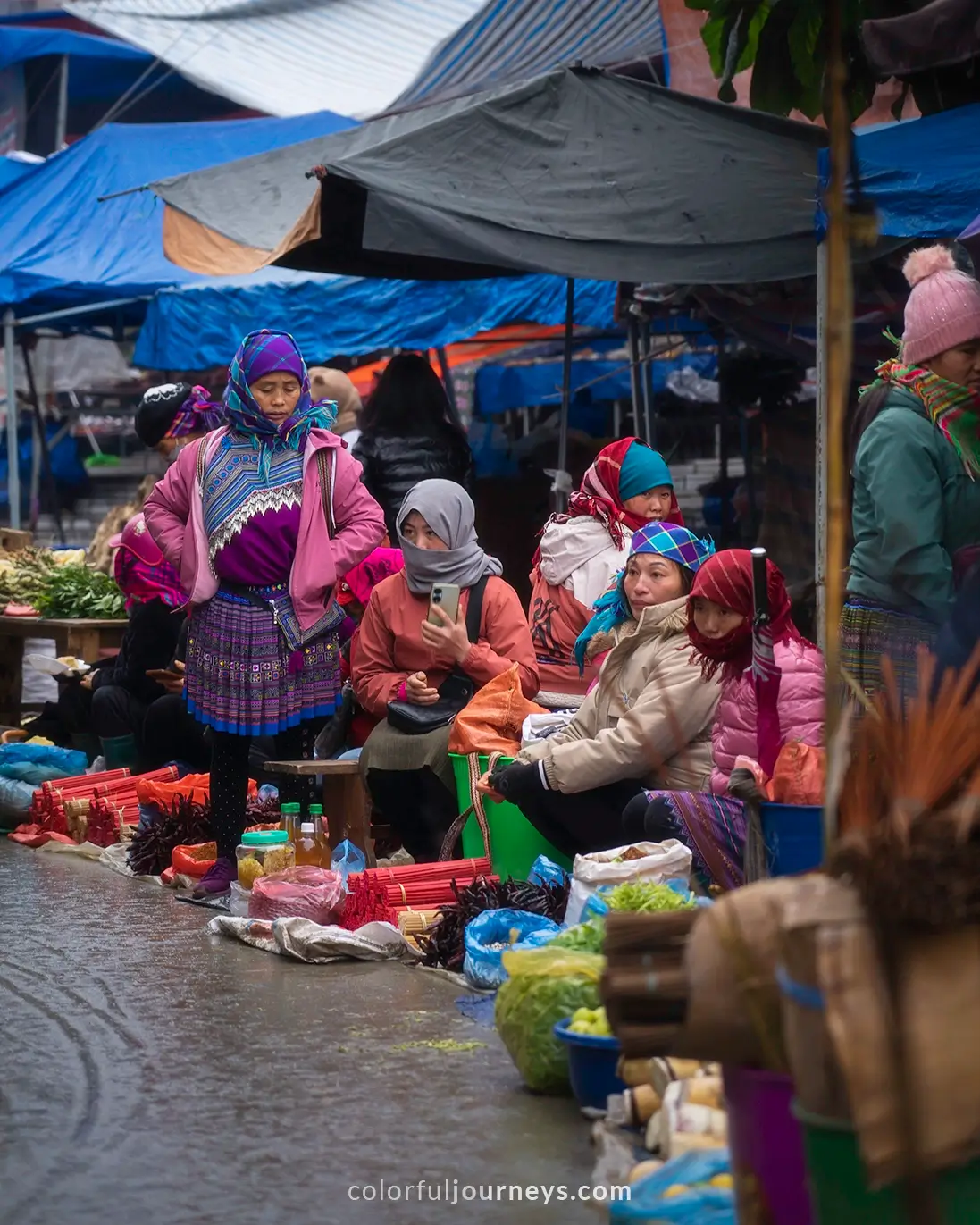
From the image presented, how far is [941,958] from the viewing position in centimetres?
217

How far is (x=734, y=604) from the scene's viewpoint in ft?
15.8

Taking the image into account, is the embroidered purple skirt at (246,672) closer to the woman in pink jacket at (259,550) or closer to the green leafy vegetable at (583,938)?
the woman in pink jacket at (259,550)

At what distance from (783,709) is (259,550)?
2.48m

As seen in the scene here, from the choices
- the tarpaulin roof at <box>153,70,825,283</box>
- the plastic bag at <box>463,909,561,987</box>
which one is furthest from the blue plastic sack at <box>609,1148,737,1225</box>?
the tarpaulin roof at <box>153,70,825,283</box>

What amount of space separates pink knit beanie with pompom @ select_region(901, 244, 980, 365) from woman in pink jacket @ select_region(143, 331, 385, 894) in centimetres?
245

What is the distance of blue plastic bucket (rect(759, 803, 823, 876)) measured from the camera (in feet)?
12.8

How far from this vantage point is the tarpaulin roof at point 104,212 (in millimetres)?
14273

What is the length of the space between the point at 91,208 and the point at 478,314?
5627 millimetres

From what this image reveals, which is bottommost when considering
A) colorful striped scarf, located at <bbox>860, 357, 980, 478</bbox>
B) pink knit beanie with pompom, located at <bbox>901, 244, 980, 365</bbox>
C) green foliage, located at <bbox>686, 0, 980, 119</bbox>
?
colorful striped scarf, located at <bbox>860, 357, 980, 478</bbox>

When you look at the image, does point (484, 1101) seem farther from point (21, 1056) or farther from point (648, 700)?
point (648, 700)

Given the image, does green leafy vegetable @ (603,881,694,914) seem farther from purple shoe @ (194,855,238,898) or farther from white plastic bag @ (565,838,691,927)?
purple shoe @ (194,855,238,898)

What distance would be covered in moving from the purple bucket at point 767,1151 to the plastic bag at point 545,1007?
136cm

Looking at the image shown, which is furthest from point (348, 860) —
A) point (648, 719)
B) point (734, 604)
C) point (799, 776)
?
point (799, 776)

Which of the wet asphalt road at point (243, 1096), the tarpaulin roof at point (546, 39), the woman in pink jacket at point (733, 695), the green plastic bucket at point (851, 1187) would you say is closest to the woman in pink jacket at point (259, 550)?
the wet asphalt road at point (243, 1096)
